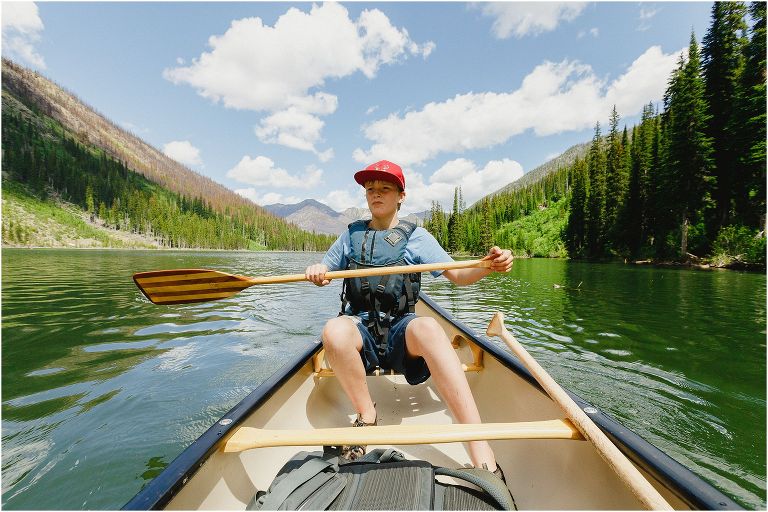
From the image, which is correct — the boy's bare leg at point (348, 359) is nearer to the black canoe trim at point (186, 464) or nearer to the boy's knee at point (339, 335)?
the boy's knee at point (339, 335)

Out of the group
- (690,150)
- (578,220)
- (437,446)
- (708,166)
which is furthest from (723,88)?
(437,446)

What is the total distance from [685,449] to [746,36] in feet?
118

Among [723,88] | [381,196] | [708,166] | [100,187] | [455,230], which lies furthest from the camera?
[100,187]

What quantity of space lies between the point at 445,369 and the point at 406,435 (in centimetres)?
64

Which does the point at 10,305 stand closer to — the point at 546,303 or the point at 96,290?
the point at 96,290

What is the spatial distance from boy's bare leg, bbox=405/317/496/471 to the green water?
2.22m

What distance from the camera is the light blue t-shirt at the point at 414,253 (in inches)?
114

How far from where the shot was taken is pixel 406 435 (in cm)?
152

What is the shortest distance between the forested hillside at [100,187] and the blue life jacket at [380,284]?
93.1 meters

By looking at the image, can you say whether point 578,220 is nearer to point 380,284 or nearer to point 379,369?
point 379,369

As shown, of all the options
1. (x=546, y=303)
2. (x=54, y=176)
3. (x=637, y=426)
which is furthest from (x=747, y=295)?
(x=54, y=176)

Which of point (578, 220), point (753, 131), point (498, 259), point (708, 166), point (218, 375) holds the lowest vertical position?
point (218, 375)

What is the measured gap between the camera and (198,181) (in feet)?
635

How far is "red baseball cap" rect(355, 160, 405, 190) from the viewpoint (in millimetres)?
2672
